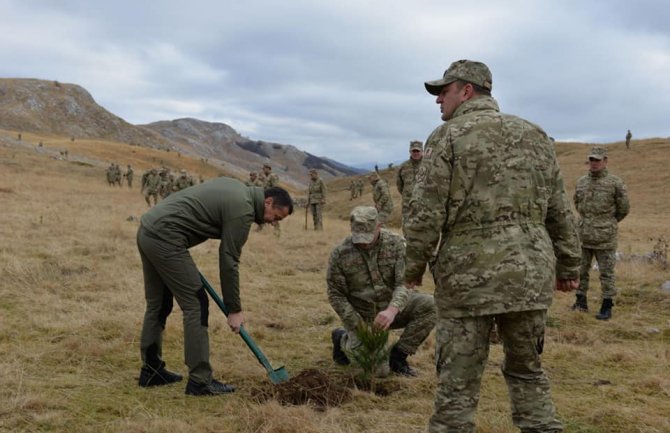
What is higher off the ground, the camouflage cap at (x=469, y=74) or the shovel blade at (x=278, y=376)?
the camouflage cap at (x=469, y=74)

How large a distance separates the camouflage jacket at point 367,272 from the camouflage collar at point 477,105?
2297mm

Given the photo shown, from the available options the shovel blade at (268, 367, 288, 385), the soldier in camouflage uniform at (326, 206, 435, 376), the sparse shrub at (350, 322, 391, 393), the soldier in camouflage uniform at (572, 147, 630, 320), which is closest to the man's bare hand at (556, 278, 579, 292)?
the sparse shrub at (350, 322, 391, 393)

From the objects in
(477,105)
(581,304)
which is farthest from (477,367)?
(581,304)

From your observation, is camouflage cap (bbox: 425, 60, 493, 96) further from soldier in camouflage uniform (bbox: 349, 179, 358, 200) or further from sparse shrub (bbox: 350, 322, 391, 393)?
soldier in camouflage uniform (bbox: 349, 179, 358, 200)

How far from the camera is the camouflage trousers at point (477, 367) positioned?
3.08 metres

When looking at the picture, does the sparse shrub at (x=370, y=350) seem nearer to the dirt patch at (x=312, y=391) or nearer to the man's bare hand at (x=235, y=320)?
the dirt patch at (x=312, y=391)

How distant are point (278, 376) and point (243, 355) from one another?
3.21 ft

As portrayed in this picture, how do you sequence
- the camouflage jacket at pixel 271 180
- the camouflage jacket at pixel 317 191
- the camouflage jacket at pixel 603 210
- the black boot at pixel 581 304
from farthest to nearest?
the camouflage jacket at pixel 317 191, the camouflage jacket at pixel 271 180, the black boot at pixel 581 304, the camouflage jacket at pixel 603 210

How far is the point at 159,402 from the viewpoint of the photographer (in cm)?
445

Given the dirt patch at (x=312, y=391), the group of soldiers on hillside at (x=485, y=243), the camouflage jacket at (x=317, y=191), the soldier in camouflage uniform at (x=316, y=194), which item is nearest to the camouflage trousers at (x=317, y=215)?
the soldier in camouflage uniform at (x=316, y=194)

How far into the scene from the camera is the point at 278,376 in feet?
15.9

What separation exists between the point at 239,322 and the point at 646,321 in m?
5.64

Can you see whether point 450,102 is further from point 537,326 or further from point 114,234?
point 114,234

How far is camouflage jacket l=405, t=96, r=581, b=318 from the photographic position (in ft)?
9.77
